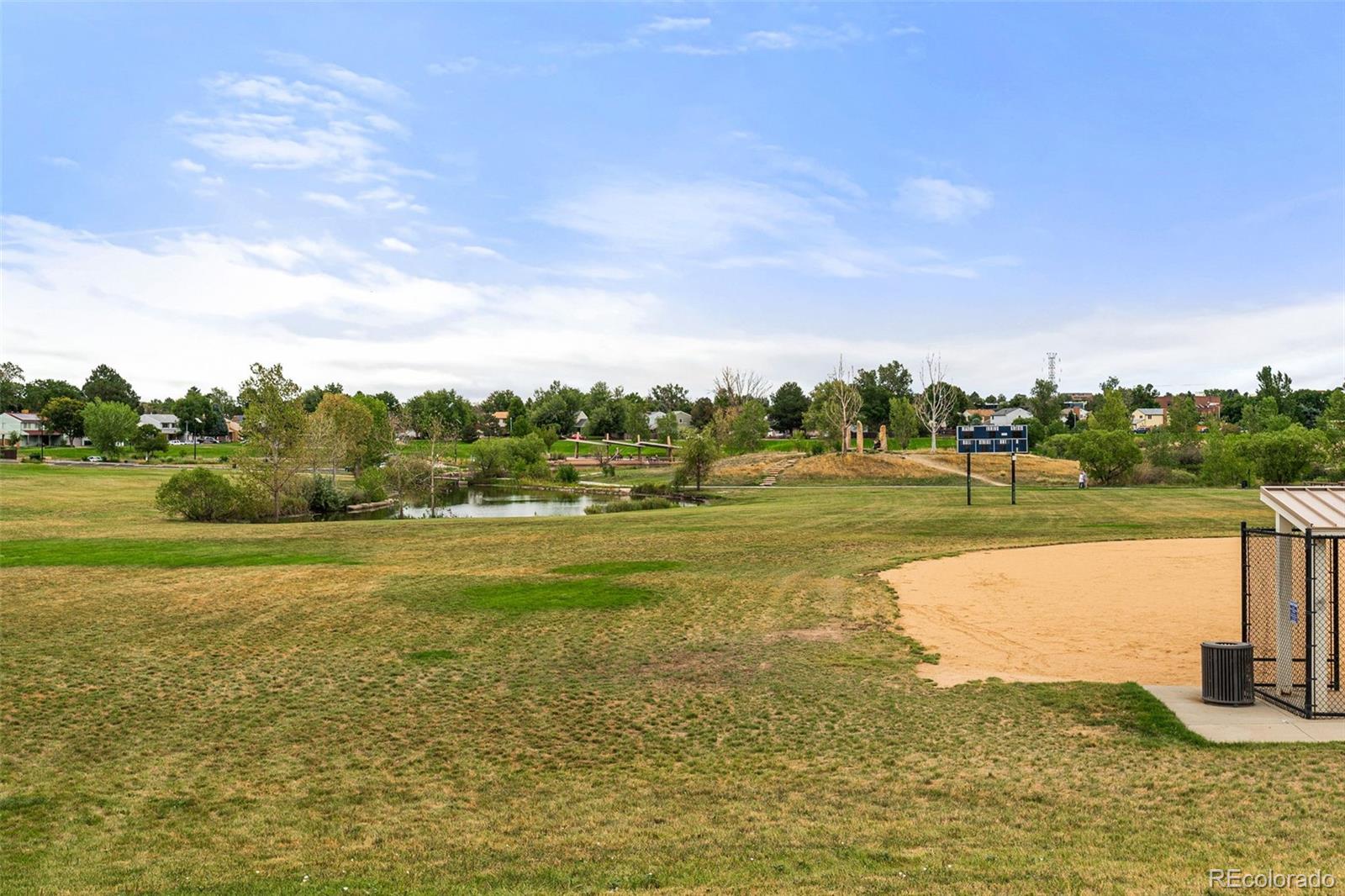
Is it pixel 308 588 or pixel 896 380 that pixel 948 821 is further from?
pixel 896 380

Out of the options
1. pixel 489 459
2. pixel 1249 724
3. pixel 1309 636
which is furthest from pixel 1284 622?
pixel 489 459

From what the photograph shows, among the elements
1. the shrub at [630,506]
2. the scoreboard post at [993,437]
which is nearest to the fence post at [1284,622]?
the shrub at [630,506]

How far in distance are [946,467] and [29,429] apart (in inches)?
5412

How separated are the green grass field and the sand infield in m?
0.83

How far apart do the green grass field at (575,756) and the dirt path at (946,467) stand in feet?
153

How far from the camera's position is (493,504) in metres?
60.1

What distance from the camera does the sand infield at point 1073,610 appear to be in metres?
14.7

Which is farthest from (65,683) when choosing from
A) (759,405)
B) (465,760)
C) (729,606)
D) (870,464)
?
(759,405)

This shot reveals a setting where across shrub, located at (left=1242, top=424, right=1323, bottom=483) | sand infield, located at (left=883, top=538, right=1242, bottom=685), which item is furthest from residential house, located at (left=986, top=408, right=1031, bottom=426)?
sand infield, located at (left=883, top=538, right=1242, bottom=685)

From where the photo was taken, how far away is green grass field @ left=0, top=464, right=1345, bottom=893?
7535 mm

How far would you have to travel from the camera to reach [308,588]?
22.1m

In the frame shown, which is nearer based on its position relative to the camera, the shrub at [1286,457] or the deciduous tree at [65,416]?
the shrub at [1286,457]

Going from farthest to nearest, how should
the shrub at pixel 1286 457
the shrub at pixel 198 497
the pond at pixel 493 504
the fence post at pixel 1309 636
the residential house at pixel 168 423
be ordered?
the residential house at pixel 168 423, the shrub at pixel 1286 457, the pond at pixel 493 504, the shrub at pixel 198 497, the fence post at pixel 1309 636

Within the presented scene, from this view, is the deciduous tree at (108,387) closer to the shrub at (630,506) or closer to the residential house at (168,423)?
the residential house at (168,423)
